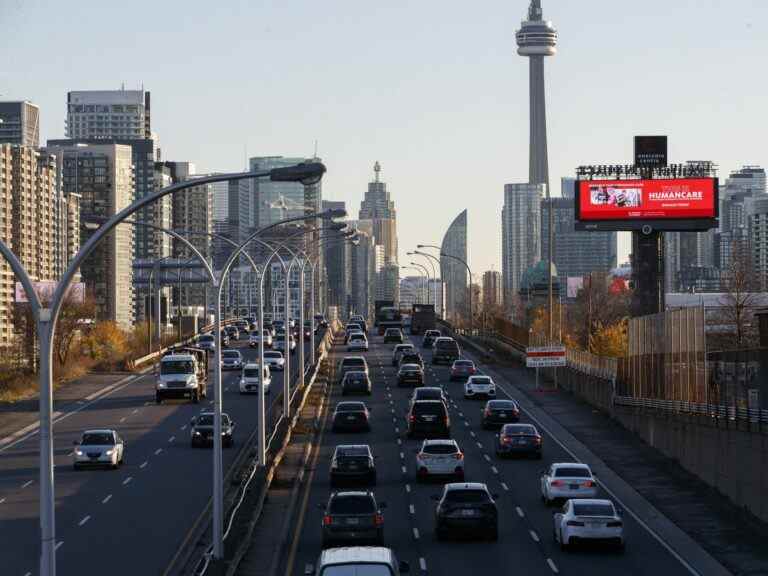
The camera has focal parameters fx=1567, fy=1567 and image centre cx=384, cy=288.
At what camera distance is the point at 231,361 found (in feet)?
323

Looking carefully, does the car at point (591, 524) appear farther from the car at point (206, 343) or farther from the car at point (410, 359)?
the car at point (206, 343)

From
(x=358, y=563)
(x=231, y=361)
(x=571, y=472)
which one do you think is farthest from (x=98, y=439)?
(x=231, y=361)

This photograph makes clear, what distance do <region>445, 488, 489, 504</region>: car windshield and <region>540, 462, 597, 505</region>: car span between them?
5992 millimetres

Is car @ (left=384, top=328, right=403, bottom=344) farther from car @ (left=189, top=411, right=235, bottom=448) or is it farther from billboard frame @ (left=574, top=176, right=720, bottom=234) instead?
car @ (left=189, top=411, right=235, bottom=448)

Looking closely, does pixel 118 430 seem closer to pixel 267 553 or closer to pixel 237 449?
pixel 237 449

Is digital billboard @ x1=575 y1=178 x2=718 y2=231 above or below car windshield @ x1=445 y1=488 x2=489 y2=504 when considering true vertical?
above

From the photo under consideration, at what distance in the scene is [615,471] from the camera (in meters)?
51.0

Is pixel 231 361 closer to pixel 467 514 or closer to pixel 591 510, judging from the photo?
pixel 467 514

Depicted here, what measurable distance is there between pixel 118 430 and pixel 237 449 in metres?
9.65

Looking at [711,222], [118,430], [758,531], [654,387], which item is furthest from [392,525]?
[711,222]

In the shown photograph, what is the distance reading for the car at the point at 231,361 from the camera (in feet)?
320

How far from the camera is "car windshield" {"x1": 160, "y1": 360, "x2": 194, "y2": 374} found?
75.6 metres

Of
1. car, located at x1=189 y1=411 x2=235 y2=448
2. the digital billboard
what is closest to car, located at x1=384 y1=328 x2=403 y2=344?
the digital billboard

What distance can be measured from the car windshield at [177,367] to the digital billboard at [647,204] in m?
31.1
